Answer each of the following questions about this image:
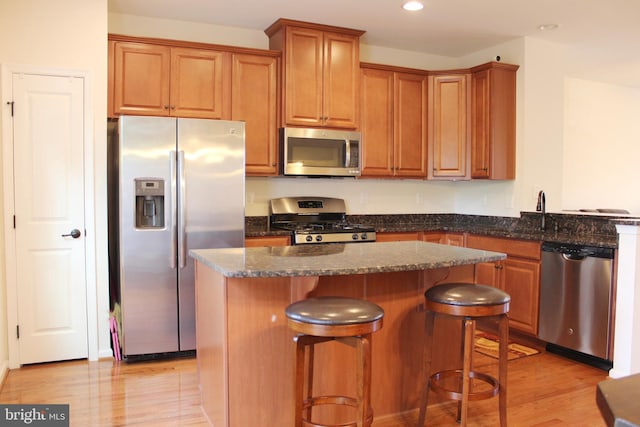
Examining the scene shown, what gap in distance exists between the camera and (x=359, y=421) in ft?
6.54

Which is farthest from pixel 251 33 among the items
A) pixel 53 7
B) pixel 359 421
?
pixel 359 421

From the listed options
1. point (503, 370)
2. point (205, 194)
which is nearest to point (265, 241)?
point (205, 194)

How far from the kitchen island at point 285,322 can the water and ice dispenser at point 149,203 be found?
1079mm

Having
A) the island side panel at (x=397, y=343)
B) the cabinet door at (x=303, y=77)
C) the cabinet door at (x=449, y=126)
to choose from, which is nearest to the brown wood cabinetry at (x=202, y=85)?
the cabinet door at (x=303, y=77)

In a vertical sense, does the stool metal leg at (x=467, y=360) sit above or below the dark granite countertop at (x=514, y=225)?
below

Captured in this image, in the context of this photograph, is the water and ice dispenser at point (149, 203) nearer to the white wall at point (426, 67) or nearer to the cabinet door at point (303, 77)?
the white wall at point (426, 67)

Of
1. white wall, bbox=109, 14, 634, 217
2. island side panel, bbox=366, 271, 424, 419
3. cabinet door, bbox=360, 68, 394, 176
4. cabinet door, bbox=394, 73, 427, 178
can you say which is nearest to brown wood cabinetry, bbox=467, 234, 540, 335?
white wall, bbox=109, 14, 634, 217

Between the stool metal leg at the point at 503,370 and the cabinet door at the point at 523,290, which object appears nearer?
the stool metal leg at the point at 503,370

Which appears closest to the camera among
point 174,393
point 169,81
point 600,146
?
point 174,393

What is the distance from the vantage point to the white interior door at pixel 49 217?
3.40 m

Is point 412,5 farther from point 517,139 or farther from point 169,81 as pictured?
point 169,81

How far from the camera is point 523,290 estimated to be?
159 inches

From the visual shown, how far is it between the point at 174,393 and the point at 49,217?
152cm

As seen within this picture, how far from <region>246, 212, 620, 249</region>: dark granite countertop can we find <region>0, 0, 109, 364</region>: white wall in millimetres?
1129
